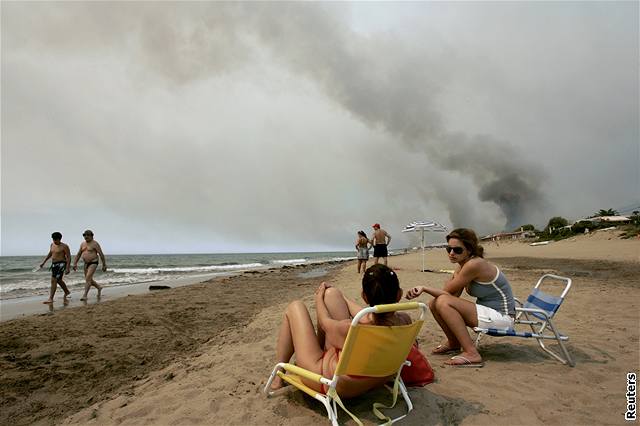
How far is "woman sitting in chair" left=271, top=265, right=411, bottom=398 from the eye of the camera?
239cm

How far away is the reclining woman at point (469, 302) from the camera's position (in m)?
3.48

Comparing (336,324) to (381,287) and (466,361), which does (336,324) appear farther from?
(466,361)

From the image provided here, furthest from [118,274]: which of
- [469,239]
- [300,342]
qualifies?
[469,239]

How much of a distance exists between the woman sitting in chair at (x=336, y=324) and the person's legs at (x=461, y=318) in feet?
3.65

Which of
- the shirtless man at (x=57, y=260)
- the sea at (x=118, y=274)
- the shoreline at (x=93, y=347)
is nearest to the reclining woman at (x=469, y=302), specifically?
the shoreline at (x=93, y=347)

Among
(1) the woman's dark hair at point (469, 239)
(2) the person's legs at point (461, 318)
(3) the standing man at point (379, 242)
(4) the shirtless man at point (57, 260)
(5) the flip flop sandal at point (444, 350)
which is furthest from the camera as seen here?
(3) the standing man at point (379, 242)

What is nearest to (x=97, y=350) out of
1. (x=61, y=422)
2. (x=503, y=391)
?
(x=61, y=422)

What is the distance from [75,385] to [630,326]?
695 cm

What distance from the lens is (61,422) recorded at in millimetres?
2969

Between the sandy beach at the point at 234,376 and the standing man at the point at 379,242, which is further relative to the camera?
the standing man at the point at 379,242

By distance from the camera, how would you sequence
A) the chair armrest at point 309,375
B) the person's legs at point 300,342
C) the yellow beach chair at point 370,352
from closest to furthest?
the yellow beach chair at point 370,352 < the chair armrest at point 309,375 < the person's legs at point 300,342

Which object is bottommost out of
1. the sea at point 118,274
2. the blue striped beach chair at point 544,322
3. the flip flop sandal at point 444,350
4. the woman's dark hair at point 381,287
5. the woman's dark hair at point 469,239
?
the sea at point 118,274

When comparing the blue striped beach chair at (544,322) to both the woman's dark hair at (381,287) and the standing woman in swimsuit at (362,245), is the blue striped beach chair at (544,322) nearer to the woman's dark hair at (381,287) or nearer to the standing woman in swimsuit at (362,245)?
the woman's dark hair at (381,287)

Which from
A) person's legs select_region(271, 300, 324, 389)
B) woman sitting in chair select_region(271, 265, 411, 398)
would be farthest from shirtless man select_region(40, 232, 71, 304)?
woman sitting in chair select_region(271, 265, 411, 398)
